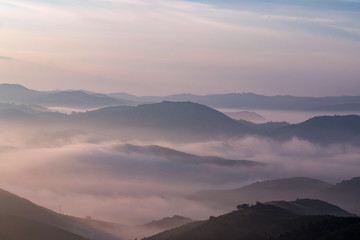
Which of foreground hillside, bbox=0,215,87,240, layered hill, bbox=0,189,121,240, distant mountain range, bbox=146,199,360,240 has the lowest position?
layered hill, bbox=0,189,121,240

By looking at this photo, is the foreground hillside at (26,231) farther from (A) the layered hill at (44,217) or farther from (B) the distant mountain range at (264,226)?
(B) the distant mountain range at (264,226)

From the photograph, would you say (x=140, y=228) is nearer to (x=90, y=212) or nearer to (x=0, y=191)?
(x=0, y=191)

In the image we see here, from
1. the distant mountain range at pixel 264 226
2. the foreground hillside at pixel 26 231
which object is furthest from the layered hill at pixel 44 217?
the distant mountain range at pixel 264 226

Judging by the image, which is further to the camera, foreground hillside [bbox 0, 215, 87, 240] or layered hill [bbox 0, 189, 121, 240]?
layered hill [bbox 0, 189, 121, 240]

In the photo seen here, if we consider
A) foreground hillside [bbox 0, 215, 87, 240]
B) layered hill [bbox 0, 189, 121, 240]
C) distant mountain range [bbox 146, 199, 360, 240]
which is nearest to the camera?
distant mountain range [bbox 146, 199, 360, 240]

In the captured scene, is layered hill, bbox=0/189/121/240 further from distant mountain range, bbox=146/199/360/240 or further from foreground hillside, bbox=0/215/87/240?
distant mountain range, bbox=146/199/360/240

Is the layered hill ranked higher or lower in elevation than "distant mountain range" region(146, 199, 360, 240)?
lower

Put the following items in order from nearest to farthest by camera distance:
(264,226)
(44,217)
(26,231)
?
(264,226) → (26,231) → (44,217)

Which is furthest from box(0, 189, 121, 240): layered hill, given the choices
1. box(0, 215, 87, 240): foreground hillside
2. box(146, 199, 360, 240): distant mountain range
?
box(146, 199, 360, 240): distant mountain range

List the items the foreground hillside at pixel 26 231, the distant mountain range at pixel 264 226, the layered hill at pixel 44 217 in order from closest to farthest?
1. the distant mountain range at pixel 264 226
2. the foreground hillside at pixel 26 231
3. the layered hill at pixel 44 217

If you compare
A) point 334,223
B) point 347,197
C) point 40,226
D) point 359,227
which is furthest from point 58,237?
point 347,197

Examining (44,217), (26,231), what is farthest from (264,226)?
(44,217)

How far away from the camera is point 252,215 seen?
281 feet

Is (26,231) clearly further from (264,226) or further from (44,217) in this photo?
(264,226)
